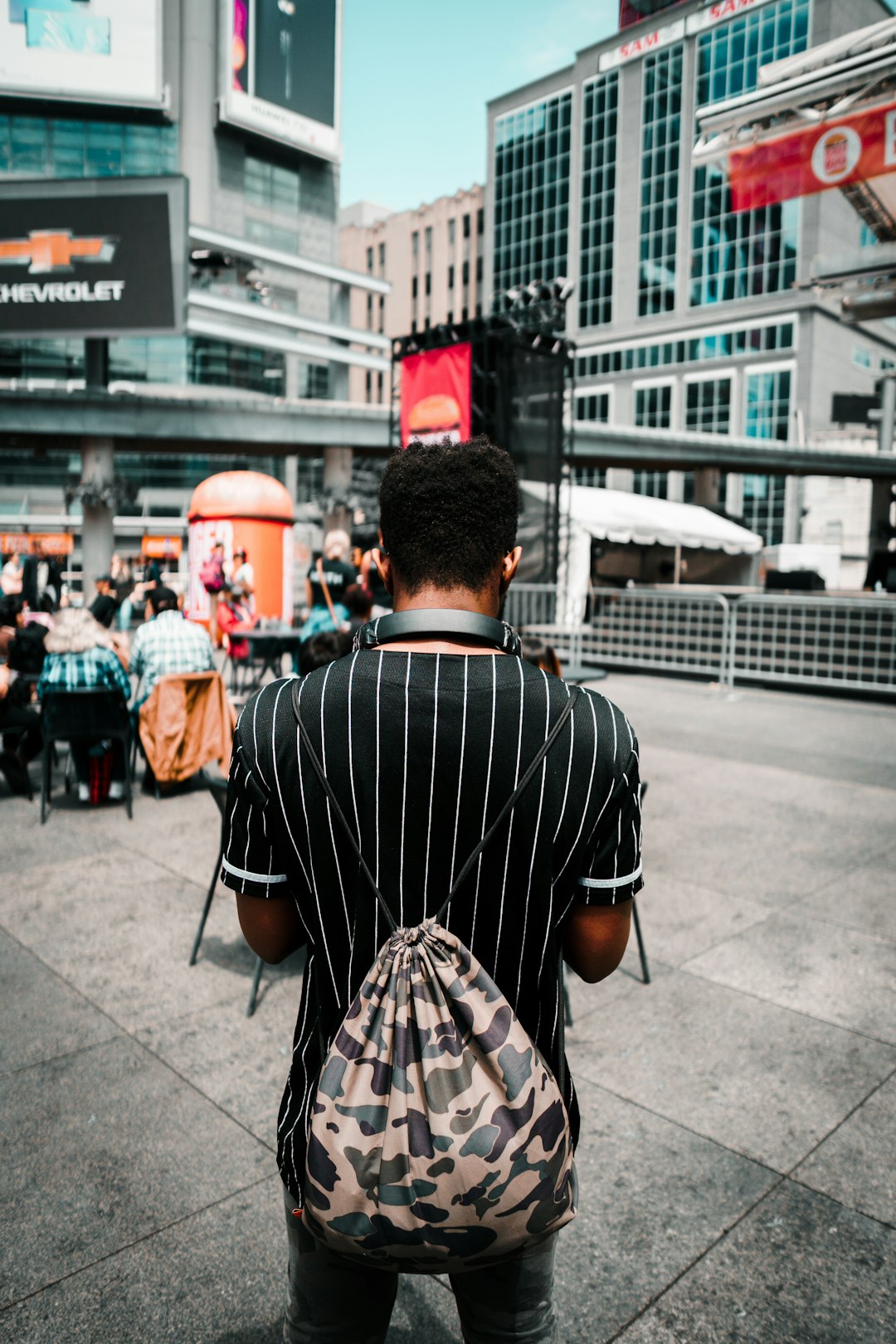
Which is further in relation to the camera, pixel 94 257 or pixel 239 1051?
pixel 94 257

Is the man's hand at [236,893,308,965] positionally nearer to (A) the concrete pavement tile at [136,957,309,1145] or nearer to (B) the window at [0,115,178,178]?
(A) the concrete pavement tile at [136,957,309,1145]

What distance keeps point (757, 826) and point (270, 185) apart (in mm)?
70290

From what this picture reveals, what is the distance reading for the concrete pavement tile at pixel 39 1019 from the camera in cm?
334

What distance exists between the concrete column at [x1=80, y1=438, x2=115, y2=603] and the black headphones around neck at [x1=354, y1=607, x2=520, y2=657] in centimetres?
3104

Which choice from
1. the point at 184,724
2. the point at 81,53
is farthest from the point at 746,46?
the point at 184,724

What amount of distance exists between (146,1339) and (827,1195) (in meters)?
1.91

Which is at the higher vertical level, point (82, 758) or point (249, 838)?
point (249, 838)

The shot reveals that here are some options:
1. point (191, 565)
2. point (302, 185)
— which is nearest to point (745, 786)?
point (191, 565)

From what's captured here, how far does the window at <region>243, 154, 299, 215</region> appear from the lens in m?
63.4

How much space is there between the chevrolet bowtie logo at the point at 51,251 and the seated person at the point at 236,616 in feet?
58.1

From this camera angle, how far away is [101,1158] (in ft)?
9.04

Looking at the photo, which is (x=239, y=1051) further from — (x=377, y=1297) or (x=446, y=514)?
(x=446, y=514)

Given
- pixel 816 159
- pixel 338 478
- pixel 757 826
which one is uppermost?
pixel 816 159

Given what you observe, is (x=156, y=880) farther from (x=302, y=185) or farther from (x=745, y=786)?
(x=302, y=185)
